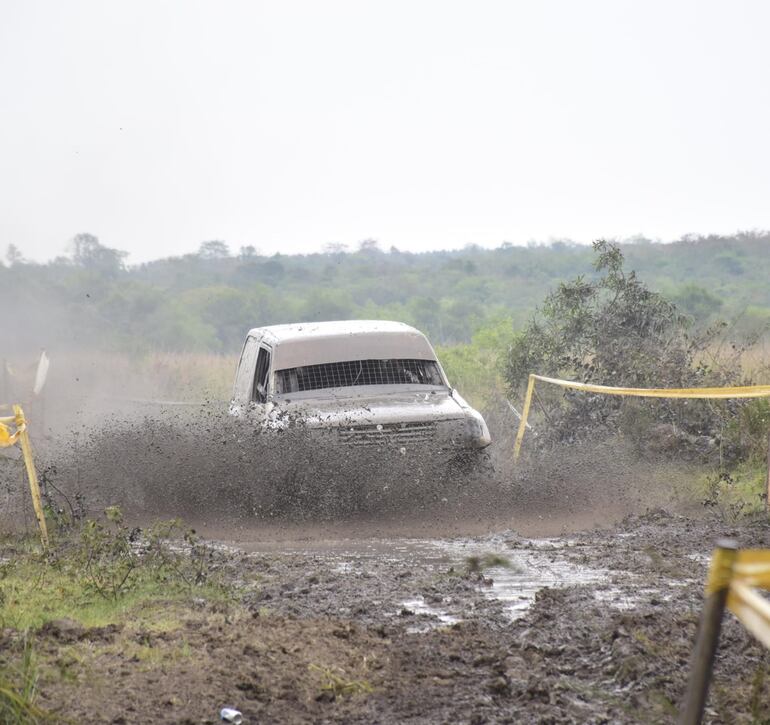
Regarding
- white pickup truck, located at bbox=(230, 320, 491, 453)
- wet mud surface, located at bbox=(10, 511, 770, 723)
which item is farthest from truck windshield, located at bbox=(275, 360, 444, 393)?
wet mud surface, located at bbox=(10, 511, 770, 723)

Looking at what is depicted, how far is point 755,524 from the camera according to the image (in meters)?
10.3

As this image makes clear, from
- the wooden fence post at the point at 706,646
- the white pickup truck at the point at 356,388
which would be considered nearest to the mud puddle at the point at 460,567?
the white pickup truck at the point at 356,388

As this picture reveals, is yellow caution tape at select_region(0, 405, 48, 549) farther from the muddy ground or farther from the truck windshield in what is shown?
the truck windshield

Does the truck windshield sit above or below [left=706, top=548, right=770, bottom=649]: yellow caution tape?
below

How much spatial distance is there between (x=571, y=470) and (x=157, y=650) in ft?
27.0

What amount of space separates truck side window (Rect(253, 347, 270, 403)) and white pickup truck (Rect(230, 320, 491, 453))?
14 millimetres

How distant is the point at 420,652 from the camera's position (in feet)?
19.8

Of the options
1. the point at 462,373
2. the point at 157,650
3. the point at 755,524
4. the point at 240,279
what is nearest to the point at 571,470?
the point at 755,524

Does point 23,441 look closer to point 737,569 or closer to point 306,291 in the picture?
point 737,569

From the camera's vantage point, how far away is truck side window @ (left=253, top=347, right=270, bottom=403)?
13305 mm

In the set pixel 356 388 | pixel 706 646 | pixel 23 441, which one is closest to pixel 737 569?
pixel 706 646

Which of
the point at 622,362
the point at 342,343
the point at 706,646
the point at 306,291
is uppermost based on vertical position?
the point at 706,646

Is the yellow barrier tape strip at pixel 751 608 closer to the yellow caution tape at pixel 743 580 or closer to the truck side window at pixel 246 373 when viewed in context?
the yellow caution tape at pixel 743 580

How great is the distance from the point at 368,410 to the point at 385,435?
337mm
